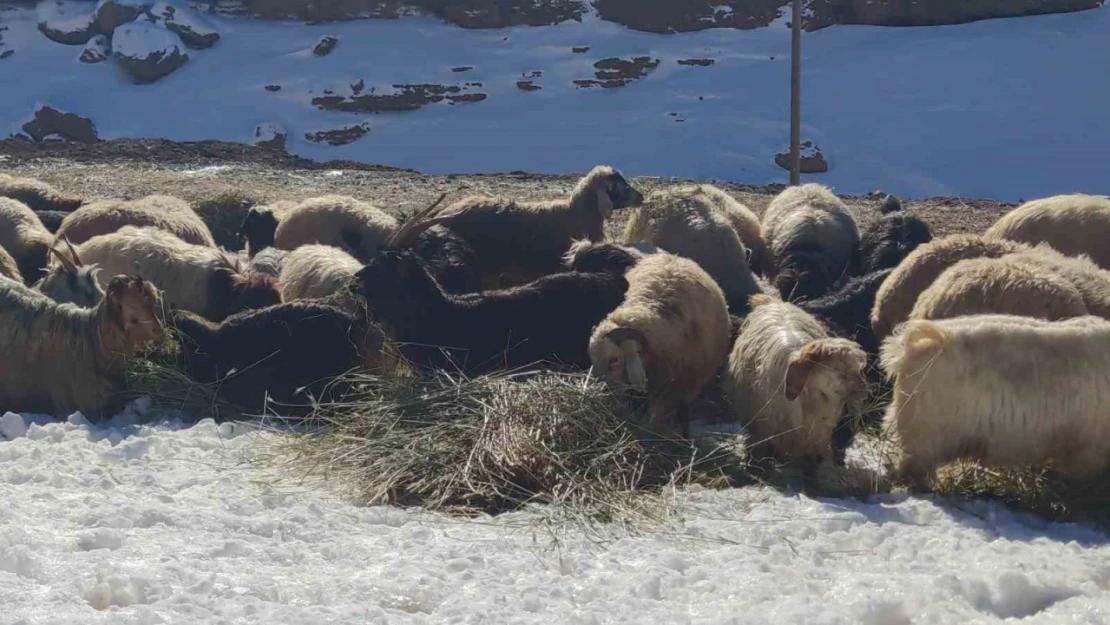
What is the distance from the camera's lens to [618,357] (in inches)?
298

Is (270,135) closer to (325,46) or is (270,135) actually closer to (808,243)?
(325,46)

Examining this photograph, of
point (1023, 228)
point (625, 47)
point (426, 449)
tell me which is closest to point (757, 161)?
point (625, 47)

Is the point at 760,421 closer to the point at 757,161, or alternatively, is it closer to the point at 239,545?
the point at 239,545

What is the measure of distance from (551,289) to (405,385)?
5.09 feet

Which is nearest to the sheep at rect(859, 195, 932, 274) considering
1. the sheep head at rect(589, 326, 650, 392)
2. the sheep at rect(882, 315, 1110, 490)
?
the sheep head at rect(589, 326, 650, 392)

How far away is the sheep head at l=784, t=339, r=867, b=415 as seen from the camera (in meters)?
6.59

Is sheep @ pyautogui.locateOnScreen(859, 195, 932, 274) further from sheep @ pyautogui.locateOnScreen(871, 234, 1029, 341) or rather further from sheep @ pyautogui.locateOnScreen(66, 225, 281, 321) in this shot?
sheep @ pyautogui.locateOnScreen(66, 225, 281, 321)

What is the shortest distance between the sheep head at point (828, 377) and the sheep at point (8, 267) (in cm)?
677

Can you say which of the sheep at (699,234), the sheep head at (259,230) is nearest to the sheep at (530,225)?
the sheep at (699,234)

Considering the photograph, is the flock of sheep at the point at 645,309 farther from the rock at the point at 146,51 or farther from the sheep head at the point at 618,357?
the rock at the point at 146,51

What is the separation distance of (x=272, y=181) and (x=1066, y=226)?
1157 cm

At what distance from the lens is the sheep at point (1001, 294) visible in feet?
25.0

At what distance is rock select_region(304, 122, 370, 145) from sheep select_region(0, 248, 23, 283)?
28.0m

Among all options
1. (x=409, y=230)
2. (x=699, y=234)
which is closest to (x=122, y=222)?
(x=409, y=230)
